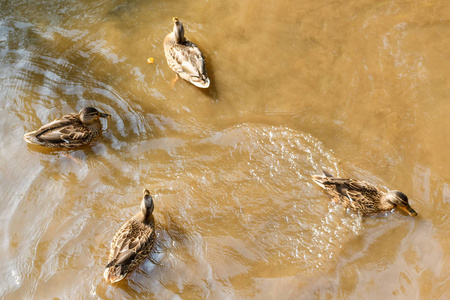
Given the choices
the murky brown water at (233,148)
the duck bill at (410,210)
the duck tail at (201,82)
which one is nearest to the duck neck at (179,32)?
the murky brown water at (233,148)

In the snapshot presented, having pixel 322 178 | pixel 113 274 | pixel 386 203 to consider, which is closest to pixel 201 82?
pixel 322 178

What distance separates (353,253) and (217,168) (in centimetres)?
208

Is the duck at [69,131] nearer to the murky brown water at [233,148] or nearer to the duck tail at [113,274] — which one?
the murky brown water at [233,148]

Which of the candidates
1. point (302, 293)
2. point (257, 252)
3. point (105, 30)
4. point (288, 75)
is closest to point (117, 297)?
point (257, 252)

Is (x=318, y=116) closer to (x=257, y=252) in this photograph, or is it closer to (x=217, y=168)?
(x=217, y=168)

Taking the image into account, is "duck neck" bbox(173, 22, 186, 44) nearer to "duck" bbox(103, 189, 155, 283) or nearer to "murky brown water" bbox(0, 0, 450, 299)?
"murky brown water" bbox(0, 0, 450, 299)

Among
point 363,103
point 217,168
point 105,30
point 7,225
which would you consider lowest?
point 7,225

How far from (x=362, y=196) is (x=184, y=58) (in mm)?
3359

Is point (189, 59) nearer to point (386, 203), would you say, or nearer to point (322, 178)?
point (322, 178)

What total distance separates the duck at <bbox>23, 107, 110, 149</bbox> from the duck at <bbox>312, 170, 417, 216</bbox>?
335cm

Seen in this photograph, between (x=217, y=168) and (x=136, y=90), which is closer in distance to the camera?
(x=217, y=168)

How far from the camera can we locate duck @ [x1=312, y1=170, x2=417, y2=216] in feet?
15.0

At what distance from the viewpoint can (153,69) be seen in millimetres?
6020

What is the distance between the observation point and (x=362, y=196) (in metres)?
4.62
